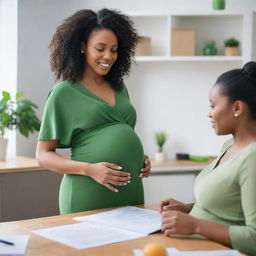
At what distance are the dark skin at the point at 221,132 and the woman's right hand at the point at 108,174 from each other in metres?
0.38

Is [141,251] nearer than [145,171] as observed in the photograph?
Yes

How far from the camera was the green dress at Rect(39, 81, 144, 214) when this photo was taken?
2133 millimetres

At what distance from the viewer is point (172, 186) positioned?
3.99 meters

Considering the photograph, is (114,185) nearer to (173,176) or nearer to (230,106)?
(230,106)

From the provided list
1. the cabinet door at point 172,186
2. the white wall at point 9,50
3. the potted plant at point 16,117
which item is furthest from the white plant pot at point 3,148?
the cabinet door at point 172,186

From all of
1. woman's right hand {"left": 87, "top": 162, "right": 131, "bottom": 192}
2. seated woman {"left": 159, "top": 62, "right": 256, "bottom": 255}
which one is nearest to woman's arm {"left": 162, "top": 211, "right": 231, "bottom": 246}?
seated woman {"left": 159, "top": 62, "right": 256, "bottom": 255}

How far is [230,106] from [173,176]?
235 cm

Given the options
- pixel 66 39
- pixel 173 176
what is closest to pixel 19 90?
pixel 173 176

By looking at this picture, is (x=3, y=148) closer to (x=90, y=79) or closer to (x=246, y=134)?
(x=90, y=79)

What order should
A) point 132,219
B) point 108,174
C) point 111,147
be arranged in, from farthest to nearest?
1. point 111,147
2. point 108,174
3. point 132,219

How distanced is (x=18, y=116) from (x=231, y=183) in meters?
2.50

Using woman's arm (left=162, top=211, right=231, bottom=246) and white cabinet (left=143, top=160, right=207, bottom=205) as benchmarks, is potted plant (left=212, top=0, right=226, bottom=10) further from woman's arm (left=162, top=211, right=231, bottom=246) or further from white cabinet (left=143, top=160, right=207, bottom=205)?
woman's arm (left=162, top=211, right=231, bottom=246)

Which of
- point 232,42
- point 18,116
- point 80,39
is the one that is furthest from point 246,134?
point 232,42

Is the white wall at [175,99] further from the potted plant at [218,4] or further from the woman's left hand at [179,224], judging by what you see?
the woman's left hand at [179,224]
